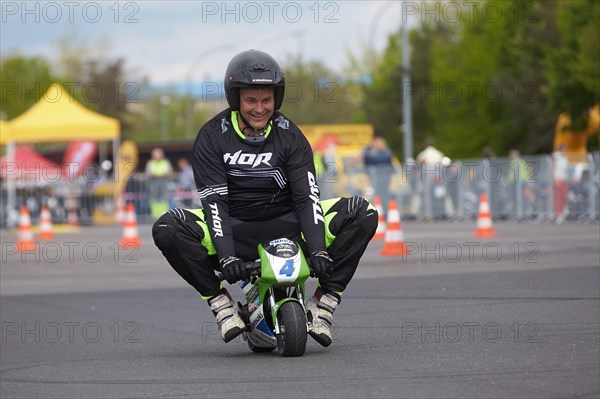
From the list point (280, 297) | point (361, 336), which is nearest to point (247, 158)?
point (280, 297)

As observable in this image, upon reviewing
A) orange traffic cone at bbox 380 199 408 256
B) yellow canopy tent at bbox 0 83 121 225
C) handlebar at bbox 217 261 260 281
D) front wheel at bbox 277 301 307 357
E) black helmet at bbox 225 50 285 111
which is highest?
black helmet at bbox 225 50 285 111

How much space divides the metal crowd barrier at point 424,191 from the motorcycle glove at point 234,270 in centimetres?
1906

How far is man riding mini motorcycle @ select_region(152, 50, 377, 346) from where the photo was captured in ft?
27.5

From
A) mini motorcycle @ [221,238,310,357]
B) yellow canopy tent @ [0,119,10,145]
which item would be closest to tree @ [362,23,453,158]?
yellow canopy tent @ [0,119,10,145]

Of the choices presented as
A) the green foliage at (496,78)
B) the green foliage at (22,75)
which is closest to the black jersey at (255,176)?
the green foliage at (496,78)

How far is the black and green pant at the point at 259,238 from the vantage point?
8.42 metres

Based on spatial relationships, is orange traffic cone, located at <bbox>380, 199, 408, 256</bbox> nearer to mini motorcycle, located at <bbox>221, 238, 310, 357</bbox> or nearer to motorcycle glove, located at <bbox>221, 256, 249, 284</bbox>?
mini motorcycle, located at <bbox>221, 238, 310, 357</bbox>

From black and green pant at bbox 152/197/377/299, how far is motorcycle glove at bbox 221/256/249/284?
0.36 metres

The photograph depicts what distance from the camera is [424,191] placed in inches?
1319

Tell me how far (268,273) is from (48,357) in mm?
2173

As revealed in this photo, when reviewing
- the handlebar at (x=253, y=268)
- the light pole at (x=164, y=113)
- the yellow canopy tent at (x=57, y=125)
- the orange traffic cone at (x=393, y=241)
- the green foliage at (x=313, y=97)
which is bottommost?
the light pole at (x=164, y=113)

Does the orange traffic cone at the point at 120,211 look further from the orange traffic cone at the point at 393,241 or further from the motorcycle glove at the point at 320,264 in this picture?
the motorcycle glove at the point at 320,264

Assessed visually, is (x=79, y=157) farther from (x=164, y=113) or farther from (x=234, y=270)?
(x=164, y=113)

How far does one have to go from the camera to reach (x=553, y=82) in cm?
3966
